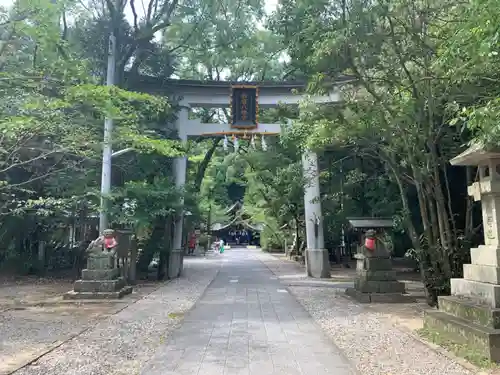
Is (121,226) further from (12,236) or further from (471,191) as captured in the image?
(471,191)

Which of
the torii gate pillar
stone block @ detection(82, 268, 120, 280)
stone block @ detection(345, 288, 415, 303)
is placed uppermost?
the torii gate pillar

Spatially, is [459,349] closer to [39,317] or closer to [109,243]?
[39,317]

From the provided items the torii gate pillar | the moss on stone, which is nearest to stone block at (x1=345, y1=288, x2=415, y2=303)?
the moss on stone

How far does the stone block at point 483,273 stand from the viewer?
594cm

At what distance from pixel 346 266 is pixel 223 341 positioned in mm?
17128

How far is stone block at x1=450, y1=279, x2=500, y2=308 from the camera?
5785 millimetres

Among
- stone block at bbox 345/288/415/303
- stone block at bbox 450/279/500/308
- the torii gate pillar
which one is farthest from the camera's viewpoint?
the torii gate pillar

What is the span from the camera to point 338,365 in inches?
212

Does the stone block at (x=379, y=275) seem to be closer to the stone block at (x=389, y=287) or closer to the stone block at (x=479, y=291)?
the stone block at (x=389, y=287)

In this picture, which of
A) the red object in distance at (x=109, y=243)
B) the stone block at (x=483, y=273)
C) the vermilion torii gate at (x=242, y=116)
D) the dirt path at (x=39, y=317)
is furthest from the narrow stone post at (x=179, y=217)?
the stone block at (x=483, y=273)

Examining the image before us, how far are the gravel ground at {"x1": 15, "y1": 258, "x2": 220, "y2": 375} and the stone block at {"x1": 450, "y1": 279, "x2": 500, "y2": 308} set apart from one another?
446 cm

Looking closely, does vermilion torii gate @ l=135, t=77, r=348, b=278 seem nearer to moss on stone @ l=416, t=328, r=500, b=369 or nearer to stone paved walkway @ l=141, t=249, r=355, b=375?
stone paved walkway @ l=141, t=249, r=355, b=375

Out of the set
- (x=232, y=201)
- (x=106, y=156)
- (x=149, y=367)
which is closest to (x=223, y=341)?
(x=149, y=367)

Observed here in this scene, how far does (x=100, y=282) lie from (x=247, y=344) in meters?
6.35
